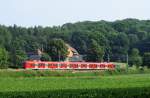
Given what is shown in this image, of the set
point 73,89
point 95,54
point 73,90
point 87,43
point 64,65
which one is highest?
point 87,43

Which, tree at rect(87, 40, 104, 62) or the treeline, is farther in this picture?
tree at rect(87, 40, 104, 62)

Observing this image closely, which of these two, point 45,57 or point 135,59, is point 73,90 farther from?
point 135,59

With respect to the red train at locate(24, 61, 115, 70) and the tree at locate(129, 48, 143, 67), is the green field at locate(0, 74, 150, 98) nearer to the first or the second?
the red train at locate(24, 61, 115, 70)

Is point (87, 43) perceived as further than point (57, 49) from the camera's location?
Yes

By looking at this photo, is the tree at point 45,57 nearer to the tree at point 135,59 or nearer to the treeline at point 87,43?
the treeline at point 87,43

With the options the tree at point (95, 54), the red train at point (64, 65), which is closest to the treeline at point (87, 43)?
the tree at point (95, 54)

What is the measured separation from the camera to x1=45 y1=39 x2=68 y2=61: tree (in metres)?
131

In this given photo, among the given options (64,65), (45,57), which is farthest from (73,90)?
(45,57)

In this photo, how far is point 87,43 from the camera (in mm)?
170750

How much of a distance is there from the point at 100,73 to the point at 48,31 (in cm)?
10901

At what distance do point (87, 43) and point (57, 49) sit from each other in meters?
40.3

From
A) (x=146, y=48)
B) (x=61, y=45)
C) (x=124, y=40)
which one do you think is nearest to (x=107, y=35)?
(x=124, y=40)

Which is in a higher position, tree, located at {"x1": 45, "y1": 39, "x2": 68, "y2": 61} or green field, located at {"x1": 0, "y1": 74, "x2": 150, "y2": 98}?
tree, located at {"x1": 45, "y1": 39, "x2": 68, "y2": 61}

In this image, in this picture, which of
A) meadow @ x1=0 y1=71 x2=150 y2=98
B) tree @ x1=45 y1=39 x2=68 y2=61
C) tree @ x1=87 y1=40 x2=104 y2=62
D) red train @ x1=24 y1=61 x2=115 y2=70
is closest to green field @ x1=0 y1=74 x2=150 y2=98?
meadow @ x1=0 y1=71 x2=150 y2=98
